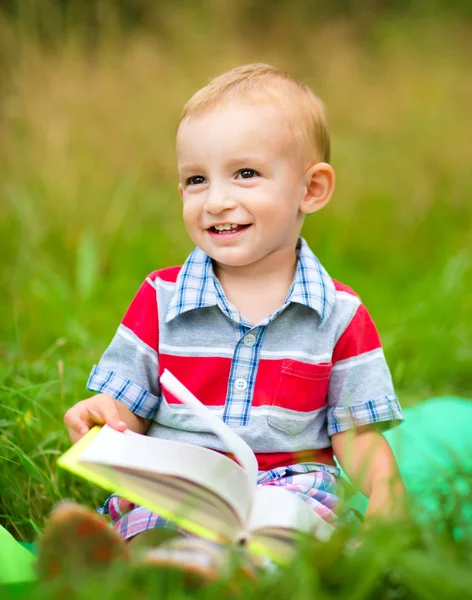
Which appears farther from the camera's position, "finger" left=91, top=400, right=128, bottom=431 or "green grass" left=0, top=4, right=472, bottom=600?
"green grass" left=0, top=4, right=472, bottom=600

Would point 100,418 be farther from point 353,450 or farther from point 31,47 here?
point 31,47

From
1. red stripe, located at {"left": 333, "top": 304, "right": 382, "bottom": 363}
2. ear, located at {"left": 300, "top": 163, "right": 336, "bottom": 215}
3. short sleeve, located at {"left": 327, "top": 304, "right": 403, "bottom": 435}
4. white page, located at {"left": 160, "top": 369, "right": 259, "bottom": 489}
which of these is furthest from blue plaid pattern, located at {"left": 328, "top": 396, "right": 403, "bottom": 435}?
ear, located at {"left": 300, "top": 163, "right": 336, "bottom": 215}

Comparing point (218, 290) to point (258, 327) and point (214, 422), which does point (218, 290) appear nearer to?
point (258, 327)

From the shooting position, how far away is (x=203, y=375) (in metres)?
1.71

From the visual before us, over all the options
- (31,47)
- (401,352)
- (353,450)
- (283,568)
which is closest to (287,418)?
(353,450)

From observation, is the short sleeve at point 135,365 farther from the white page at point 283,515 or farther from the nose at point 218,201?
the white page at point 283,515

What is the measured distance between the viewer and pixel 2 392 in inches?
79.2

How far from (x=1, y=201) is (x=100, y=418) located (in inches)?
96.6

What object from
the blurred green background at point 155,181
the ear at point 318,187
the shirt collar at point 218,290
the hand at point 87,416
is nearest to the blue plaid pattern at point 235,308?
the shirt collar at point 218,290

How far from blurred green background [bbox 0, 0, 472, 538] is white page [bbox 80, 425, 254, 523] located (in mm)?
524

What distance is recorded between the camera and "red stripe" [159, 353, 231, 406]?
67.1 inches

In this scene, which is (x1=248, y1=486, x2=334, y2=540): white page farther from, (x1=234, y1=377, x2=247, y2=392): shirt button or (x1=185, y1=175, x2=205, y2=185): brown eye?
(x1=185, y1=175, x2=205, y2=185): brown eye

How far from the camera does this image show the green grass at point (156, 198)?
243 centimetres

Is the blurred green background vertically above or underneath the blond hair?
underneath
